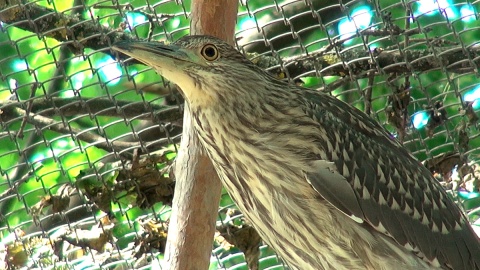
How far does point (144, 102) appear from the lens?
4.09 metres

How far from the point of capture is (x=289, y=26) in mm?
4133

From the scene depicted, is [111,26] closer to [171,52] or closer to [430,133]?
[171,52]

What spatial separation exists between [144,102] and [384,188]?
3.83ft

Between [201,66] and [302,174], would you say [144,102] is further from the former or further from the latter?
[302,174]

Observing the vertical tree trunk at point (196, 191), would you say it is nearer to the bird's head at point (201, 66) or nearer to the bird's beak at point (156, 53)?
the bird's head at point (201, 66)

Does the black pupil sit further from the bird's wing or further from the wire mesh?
the wire mesh

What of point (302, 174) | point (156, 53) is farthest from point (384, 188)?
point (156, 53)

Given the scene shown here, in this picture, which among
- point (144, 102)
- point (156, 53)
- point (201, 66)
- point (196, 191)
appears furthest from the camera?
point (144, 102)

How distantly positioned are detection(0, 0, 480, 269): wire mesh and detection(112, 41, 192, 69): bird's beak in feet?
2.39

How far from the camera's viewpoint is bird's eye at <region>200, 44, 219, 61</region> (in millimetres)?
3307

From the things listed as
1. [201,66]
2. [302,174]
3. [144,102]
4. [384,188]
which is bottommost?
[384,188]

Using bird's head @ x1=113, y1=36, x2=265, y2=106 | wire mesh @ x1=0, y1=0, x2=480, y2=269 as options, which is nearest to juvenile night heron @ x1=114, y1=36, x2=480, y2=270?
bird's head @ x1=113, y1=36, x2=265, y2=106

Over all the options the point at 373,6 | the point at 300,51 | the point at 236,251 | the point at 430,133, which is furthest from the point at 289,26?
the point at 236,251

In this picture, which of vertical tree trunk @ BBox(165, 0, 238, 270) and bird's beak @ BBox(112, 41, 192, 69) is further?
vertical tree trunk @ BBox(165, 0, 238, 270)
